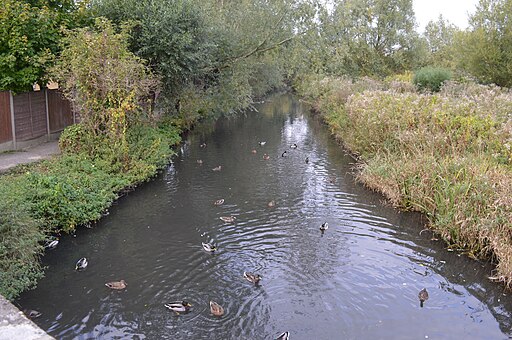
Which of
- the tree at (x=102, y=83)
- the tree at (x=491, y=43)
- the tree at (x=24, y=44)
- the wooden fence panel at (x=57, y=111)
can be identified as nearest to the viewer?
the tree at (x=102, y=83)

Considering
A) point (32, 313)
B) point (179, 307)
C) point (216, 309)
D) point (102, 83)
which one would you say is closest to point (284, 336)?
point (216, 309)

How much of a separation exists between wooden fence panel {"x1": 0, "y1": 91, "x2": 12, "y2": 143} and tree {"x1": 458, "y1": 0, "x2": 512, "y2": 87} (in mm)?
22526

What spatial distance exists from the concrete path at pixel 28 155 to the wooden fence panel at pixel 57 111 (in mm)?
1365

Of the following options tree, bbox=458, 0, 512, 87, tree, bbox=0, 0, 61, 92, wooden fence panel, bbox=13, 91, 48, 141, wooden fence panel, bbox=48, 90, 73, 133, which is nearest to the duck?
tree, bbox=0, 0, 61, 92

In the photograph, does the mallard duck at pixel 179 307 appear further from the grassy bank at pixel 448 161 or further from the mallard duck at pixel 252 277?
the grassy bank at pixel 448 161

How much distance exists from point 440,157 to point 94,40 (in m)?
10.0

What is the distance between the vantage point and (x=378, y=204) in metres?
12.7

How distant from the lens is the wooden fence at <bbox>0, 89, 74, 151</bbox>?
1461 cm

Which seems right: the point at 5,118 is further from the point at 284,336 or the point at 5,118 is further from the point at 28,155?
the point at 284,336

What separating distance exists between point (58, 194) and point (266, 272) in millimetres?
4593

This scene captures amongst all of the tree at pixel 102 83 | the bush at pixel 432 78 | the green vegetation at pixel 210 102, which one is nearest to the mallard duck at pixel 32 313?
the green vegetation at pixel 210 102

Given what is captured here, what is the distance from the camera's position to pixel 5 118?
573 inches

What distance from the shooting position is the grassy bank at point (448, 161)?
9.38m

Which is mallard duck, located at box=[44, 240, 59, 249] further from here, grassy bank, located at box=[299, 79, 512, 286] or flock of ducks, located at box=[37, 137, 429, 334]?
grassy bank, located at box=[299, 79, 512, 286]
